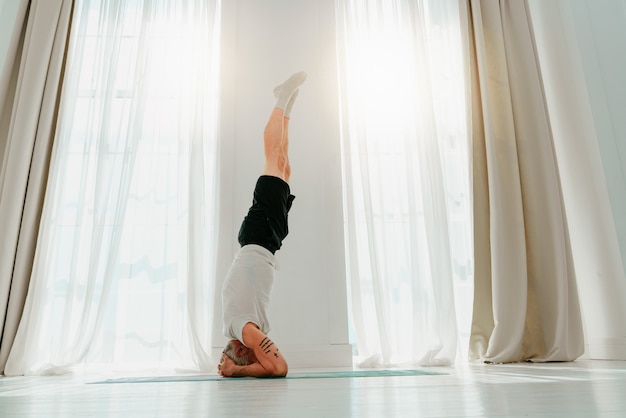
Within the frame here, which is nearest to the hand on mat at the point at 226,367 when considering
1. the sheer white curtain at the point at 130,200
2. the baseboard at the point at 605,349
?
the sheer white curtain at the point at 130,200

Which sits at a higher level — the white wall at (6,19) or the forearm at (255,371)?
the white wall at (6,19)

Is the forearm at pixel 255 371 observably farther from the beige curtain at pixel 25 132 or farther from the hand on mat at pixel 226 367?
the beige curtain at pixel 25 132

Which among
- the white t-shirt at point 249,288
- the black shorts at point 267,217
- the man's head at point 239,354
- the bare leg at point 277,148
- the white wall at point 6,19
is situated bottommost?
the man's head at point 239,354

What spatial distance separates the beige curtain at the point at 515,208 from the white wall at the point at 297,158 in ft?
2.65

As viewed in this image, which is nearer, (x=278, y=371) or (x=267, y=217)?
(x=278, y=371)

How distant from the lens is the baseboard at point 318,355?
2.56 metres

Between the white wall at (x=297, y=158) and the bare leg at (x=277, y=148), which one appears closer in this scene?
the bare leg at (x=277, y=148)

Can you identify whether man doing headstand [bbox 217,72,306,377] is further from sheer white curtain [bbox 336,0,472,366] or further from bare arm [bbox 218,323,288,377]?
sheer white curtain [bbox 336,0,472,366]

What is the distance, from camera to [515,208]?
2.69m

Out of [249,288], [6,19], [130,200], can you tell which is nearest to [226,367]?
[249,288]

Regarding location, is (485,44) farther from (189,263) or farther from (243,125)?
(189,263)

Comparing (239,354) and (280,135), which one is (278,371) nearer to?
→ (239,354)

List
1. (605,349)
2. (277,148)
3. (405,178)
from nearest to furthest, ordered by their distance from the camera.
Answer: (277,148), (605,349), (405,178)

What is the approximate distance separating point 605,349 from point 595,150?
3.59 feet
